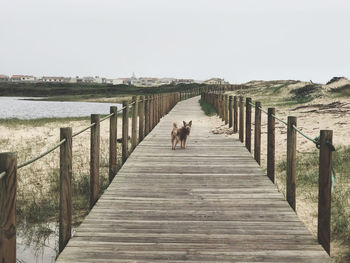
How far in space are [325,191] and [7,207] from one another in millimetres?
2795

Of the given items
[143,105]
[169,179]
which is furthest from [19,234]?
[143,105]

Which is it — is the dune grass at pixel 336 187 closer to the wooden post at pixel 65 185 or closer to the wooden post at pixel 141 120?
the wooden post at pixel 65 185

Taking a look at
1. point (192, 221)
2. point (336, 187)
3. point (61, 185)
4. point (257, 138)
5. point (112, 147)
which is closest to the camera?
point (61, 185)

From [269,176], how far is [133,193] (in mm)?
2274

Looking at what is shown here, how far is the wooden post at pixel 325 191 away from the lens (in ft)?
13.1

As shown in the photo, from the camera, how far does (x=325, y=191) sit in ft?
13.3

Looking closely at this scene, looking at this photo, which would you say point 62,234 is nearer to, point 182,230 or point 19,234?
point 182,230

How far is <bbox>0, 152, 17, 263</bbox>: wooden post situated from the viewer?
2826 mm

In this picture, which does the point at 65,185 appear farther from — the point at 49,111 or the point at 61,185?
the point at 49,111

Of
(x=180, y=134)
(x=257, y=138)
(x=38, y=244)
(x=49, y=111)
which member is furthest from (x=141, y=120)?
(x=49, y=111)

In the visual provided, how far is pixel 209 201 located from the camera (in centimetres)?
547

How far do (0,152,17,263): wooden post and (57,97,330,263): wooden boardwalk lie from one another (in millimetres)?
814

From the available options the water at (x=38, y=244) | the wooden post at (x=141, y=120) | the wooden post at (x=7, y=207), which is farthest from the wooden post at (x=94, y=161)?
the wooden post at (x=141, y=120)

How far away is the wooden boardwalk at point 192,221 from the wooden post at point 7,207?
814mm
